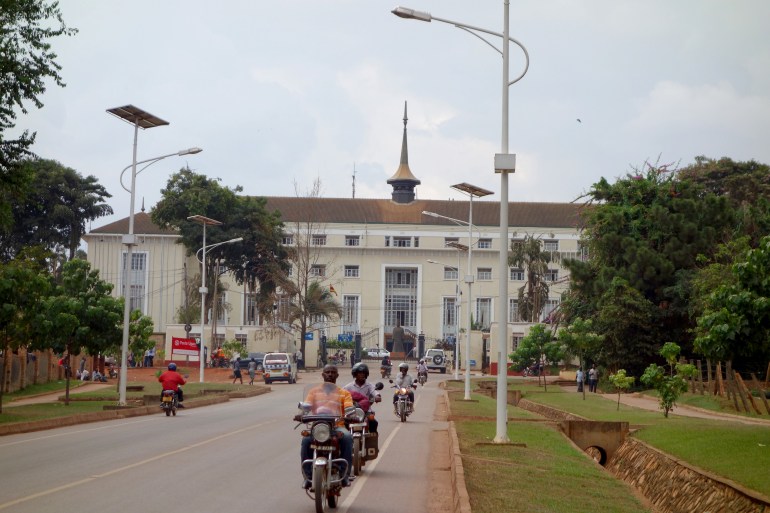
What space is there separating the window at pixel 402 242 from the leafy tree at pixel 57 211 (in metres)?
29.9

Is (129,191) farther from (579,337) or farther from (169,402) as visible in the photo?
(579,337)

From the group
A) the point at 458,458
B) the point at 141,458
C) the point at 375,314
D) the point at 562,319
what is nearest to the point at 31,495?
the point at 141,458

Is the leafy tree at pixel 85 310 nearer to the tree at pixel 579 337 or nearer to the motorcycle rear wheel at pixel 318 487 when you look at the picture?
the tree at pixel 579 337

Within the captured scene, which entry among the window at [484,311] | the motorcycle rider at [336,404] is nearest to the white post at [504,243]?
the motorcycle rider at [336,404]

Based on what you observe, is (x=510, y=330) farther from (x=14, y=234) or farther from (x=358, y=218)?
(x=14, y=234)

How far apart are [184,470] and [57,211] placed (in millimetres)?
71596

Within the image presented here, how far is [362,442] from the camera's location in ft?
50.9

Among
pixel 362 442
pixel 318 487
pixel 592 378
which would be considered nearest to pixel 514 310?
pixel 592 378

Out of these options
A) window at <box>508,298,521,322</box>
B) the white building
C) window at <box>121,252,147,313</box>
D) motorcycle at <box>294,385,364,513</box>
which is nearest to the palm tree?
the white building

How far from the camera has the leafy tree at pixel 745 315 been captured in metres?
18.9

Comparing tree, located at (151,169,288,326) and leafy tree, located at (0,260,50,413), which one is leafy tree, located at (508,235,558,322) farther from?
leafy tree, located at (0,260,50,413)

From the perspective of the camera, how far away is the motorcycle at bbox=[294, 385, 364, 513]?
38.7 ft

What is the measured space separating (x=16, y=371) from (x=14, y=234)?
135 feet

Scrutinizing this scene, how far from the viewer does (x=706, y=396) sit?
4012cm
